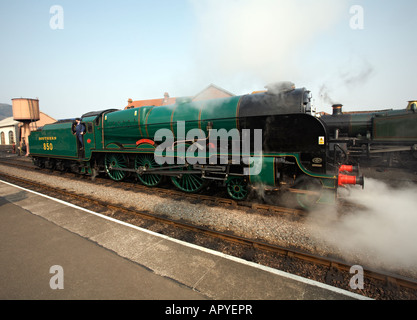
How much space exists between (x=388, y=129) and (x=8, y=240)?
55.1 feet

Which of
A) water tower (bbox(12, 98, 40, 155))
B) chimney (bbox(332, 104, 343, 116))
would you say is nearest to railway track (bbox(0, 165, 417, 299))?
chimney (bbox(332, 104, 343, 116))

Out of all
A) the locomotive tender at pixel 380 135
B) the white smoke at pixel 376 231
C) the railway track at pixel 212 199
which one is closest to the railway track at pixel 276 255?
the white smoke at pixel 376 231

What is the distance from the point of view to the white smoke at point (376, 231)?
3738 millimetres

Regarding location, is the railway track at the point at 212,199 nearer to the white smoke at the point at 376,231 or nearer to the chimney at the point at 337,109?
the white smoke at the point at 376,231

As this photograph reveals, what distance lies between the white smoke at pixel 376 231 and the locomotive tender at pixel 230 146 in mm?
716

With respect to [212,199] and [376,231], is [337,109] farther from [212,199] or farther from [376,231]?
[212,199]

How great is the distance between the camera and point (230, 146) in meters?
6.59

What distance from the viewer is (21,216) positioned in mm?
5867

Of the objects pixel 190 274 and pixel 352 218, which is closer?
pixel 190 274

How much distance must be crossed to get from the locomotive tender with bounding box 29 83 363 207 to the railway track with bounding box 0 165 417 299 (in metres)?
1.99

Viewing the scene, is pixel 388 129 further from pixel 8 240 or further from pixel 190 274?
pixel 8 240
